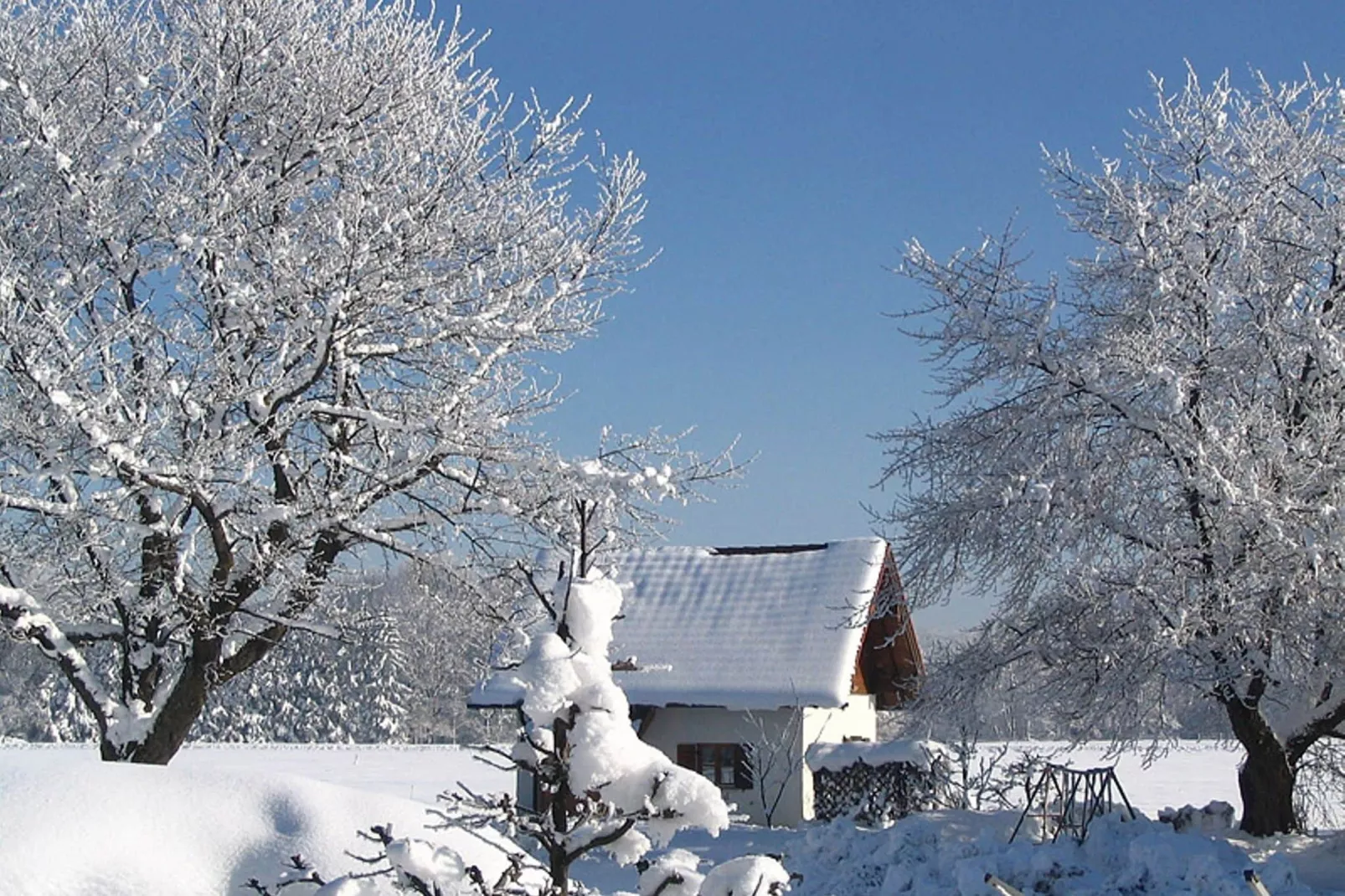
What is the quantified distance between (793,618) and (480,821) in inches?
756

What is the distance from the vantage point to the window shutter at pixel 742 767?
875 inches

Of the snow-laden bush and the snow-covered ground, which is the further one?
the snow-laden bush

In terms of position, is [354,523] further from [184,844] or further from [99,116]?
[184,844]

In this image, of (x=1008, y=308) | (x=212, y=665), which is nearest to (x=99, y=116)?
(x=212, y=665)

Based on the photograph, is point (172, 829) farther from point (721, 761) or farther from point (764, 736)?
point (721, 761)

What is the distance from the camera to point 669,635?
2419 cm

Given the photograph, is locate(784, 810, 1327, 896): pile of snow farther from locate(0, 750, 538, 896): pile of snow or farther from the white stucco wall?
locate(0, 750, 538, 896): pile of snow

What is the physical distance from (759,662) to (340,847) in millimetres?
18404

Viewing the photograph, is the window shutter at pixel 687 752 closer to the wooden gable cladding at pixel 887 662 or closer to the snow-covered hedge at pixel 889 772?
the snow-covered hedge at pixel 889 772

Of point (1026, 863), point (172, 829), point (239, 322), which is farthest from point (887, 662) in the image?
point (172, 829)

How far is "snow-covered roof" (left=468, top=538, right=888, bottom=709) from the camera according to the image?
21953 mm

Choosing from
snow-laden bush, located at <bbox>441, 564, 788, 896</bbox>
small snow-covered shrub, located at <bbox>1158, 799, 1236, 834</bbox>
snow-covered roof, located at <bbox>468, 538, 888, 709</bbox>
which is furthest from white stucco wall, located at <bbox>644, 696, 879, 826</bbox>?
snow-laden bush, located at <bbox>441, 564, 788, 896</bbox>

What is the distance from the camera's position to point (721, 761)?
23047mm

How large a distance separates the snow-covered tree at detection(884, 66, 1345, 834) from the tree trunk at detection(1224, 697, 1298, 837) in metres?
0.03
